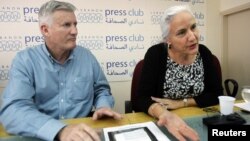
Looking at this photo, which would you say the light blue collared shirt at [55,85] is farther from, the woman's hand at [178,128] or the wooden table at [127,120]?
the woman's hand at [178,128]

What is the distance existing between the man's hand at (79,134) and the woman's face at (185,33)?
94 cm

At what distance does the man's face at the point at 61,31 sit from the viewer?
1.50m

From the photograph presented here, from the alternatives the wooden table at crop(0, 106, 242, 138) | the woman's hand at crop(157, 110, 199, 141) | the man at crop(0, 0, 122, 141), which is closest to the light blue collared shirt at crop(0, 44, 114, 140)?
the man at crop(0, 0, 122, 141)

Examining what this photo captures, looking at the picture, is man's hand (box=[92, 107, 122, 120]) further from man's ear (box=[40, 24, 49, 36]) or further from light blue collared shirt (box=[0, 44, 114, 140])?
man's ear (box=[40, 24, 49, 36])

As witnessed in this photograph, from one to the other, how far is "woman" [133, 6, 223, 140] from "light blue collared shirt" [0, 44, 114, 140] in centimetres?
30

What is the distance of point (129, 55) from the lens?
2.86m

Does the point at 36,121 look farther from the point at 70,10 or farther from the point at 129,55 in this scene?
the point at 129,55

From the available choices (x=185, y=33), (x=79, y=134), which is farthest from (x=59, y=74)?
(x=185, y=33)

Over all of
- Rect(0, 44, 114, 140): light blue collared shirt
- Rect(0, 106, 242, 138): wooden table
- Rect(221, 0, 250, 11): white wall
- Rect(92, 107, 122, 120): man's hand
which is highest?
Rect(221, 0, 250, 11): white wall

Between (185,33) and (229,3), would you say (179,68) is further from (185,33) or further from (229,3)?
(229,3)

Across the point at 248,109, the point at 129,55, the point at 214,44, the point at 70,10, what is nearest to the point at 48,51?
the point at 70,10

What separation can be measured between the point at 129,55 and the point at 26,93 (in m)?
1.74

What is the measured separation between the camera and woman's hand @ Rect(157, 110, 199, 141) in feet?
2.76

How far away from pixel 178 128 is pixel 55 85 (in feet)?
2.87
